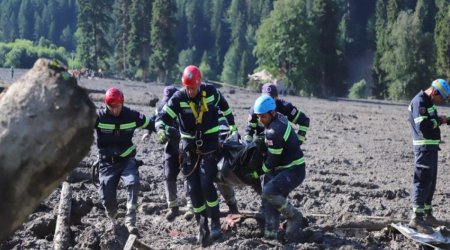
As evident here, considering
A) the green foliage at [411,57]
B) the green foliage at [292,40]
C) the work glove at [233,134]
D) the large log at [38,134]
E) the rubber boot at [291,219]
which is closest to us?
the large log at [38,134]

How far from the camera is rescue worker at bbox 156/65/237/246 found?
8594 mm

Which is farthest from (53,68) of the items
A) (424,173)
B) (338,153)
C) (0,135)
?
(338,153)

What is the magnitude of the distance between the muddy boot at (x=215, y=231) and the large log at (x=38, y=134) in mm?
4068

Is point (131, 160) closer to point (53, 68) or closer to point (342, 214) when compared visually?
point (342, 214)

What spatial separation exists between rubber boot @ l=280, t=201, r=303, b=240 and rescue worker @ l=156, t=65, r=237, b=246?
0.84 m

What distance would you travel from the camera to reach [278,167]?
8547mm

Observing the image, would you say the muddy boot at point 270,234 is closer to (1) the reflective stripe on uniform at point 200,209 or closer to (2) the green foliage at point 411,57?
(1) the reflective stripe on uniform at point 200,209

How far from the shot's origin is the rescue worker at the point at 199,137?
8594 millimetres

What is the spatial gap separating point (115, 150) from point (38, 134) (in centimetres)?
477

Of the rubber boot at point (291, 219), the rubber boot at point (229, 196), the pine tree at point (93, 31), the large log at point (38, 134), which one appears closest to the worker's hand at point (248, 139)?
the rubber boot at point (229, 196)

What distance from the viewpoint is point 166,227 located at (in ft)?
30.2

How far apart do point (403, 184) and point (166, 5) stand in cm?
5894

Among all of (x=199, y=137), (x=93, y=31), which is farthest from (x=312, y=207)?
(x=93, y=31)

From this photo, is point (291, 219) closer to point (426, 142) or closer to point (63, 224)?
point (426, 142)
